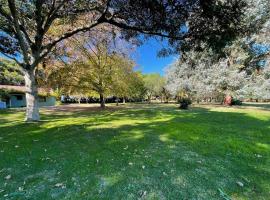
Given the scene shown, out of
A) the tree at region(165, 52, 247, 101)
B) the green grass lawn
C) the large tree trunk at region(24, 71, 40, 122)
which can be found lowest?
the green grass lawn

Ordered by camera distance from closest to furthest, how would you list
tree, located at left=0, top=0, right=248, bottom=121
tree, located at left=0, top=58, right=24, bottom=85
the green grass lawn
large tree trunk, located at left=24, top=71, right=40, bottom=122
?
the green grass lawn < tree, located at left=0, top=0, right=248, bottom=121 < large tree trunk, located at left=24, top=71, right=40, bottom=122 < tree, located at left=0, top=58, right=24, bottom=85

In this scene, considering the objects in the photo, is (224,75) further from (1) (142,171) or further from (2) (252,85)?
(1) (142,171)

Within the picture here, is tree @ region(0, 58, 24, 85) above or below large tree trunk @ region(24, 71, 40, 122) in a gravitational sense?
above

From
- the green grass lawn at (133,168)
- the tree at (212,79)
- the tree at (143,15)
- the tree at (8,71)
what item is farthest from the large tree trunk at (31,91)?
the tree at (8,71)

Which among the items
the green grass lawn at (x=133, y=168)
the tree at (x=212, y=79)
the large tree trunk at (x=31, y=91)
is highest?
the tree at (x=212, y=79)

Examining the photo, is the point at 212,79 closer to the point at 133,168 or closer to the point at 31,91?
the point at 31,91

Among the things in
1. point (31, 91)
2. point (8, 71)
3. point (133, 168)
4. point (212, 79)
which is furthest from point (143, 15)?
point (8, 71)

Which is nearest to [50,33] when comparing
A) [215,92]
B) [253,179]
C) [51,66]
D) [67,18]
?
[51,66]

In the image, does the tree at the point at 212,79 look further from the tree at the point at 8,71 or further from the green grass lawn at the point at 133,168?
the tree at the point at 8,71

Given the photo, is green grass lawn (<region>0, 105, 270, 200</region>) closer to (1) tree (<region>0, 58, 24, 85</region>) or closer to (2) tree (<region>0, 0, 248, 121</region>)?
(2) tree (<region>0, 0, 248, 121</region>)

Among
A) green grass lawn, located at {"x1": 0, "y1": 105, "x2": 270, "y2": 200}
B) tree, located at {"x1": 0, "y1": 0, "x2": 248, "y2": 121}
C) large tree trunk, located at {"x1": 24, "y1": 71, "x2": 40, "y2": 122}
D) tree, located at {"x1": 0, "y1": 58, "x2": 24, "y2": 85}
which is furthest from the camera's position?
tree, located at {"x1": 0, "y1": 58, "x2": 24, "y2": 85}

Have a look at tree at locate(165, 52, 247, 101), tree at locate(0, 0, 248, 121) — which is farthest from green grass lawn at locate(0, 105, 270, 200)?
tree at locate(165, 52, 247, 101)

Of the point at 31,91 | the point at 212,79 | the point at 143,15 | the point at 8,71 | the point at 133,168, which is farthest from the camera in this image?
the point at 8,71

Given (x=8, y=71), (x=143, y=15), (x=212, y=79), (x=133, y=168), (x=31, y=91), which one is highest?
(x=8, y=71)
